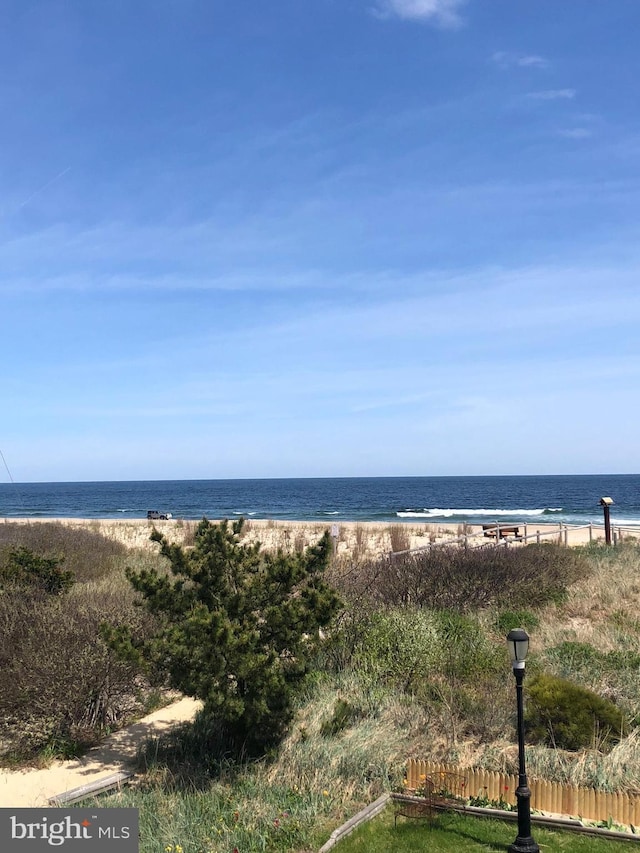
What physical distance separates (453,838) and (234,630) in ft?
9.89

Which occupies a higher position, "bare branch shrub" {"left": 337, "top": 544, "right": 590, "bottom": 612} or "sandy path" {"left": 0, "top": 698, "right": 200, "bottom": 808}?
"bare branch shrub" {"left": 337, "top": 544, "right": 590, "bottom": 612}

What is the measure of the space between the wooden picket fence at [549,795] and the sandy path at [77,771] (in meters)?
3.73

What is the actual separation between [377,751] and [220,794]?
1.85 meters

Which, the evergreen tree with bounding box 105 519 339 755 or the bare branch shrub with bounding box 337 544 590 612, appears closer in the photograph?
the evergreen tree with bounding box 105 519 339 755

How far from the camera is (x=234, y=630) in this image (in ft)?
26.2

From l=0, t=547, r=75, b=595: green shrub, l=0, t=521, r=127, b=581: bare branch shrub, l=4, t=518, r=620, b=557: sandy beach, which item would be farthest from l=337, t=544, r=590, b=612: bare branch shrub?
l=4, t=518, r=620, b=557: sandy beach

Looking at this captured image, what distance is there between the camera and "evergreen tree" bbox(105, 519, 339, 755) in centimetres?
759

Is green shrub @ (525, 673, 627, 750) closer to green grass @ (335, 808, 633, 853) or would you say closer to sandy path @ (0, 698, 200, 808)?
green grass @ (335, 808, 633, 853)

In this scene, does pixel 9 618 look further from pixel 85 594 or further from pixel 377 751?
pixel 377 751

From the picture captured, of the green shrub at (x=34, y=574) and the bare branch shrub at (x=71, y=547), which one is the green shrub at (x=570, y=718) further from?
the bare branch shrub at (x=71, y=547)

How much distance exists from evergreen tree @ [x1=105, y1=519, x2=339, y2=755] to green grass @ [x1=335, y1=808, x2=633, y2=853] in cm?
168

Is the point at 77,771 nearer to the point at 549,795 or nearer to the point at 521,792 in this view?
the point at 521,792

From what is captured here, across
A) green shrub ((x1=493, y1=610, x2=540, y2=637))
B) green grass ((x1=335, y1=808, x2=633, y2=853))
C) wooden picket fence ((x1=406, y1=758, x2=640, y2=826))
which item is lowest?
green grass ((x1=335, y1=808, x2=633, y2=853))

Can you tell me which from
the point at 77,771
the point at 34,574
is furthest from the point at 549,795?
the point at 34,574
